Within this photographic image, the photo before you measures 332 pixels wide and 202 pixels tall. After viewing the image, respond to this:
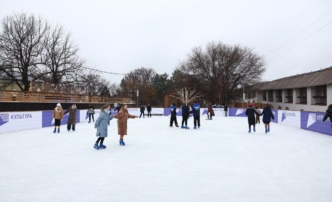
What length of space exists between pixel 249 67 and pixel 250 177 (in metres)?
42.9

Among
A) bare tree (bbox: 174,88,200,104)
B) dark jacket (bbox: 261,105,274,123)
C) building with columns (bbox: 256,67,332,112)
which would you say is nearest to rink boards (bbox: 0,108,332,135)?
dark jacket (bbox: 261,105,274,123)

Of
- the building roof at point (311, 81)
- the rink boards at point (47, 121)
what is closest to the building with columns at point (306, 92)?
the building roof at point (311, 81)

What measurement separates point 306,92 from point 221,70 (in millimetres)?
13711

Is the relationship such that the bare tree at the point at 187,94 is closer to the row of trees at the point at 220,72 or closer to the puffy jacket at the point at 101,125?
the row of trees at the point at 220,72

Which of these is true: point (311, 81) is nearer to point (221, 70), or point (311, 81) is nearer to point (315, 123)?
point (221, 70)

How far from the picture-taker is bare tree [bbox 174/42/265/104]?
46219mm

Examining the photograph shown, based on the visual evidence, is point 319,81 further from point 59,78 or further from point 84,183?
point 84,183

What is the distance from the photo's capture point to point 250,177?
217 inches

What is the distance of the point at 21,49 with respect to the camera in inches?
1172

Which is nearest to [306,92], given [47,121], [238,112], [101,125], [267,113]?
[238,112]

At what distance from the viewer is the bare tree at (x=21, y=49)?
95.5 feet

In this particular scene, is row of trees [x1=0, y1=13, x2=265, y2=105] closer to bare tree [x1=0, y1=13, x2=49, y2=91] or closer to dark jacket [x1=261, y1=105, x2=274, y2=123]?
bare tree [x1=0, y1=13, x2=49, y2=91]

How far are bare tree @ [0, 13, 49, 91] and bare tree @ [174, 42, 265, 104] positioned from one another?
2602cm

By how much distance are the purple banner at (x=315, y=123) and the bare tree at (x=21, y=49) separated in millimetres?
27167
